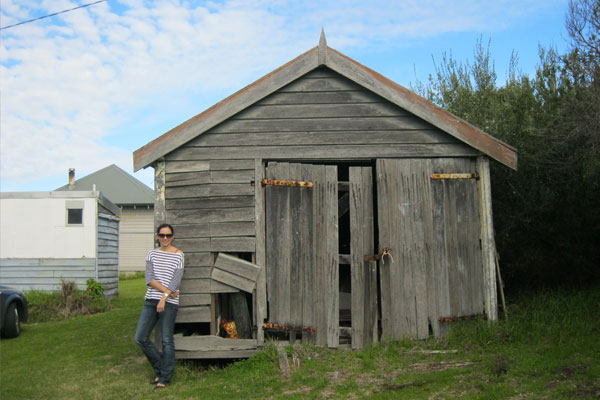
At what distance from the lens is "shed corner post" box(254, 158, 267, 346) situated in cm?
714

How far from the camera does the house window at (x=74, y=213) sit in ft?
46.9

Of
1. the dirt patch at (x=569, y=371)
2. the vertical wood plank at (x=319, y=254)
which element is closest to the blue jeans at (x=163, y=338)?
the vertical wood plank at (x=319, y=254)

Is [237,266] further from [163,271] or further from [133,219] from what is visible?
[133,219]

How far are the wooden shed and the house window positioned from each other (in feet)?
26.1

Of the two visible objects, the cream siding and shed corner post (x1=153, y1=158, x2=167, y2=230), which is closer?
shed corner post (x1=153, y1=158, x2=167, y2=230)

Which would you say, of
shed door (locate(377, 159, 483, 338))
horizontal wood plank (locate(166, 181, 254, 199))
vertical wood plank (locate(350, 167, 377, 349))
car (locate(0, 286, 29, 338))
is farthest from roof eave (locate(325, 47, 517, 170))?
car (locate(0, 286, 29, 338))

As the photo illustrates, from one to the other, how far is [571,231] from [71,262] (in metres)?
11.6

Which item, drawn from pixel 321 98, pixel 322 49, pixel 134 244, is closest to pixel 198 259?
pixel 321 98

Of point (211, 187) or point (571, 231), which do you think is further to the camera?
point (571, 231)

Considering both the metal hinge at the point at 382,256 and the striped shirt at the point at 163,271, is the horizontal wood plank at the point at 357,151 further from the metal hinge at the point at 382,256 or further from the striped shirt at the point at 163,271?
the metal hinge at the point at 382,256

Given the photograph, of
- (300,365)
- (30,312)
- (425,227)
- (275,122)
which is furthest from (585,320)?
(30,312)

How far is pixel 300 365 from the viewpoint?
654 centimetres

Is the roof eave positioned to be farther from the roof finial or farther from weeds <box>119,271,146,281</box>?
weeds <box>119,271,146,281</box>

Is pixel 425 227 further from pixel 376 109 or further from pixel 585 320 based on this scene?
pixel 585 320
